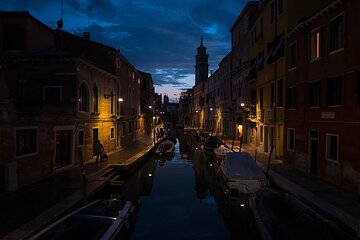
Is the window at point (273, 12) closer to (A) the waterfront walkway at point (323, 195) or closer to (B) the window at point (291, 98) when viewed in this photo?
(B) the window at point (291, 98)

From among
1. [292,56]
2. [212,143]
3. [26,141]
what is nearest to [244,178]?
[292,56]

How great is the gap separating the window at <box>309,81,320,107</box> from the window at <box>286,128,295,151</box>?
300cm

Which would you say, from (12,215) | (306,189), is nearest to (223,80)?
(306,189)

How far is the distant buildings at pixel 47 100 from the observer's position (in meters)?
14.0

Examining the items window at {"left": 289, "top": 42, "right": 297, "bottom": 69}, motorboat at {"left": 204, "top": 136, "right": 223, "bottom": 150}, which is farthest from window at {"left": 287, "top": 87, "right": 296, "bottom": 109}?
motorboat at {"left": 204, "top": 136, "right": 223, "bottom": 150}

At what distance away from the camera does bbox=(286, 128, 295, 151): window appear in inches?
803

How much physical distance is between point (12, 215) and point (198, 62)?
89540 mm

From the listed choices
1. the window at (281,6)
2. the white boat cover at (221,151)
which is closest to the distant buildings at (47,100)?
the white boat cover at (221,151)

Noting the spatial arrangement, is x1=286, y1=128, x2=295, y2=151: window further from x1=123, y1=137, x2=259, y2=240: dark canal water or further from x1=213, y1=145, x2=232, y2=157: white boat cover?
x1=123, y1=137, x2=259, y2=240: dark canal water

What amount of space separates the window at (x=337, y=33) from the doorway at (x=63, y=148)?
46.8 feet

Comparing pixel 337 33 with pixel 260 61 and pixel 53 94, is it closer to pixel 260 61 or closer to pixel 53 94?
pixel 260 61

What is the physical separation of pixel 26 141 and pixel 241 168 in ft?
32.5

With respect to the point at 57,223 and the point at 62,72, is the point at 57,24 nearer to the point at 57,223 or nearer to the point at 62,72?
the point at 62,72

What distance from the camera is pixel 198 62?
97125 mm
